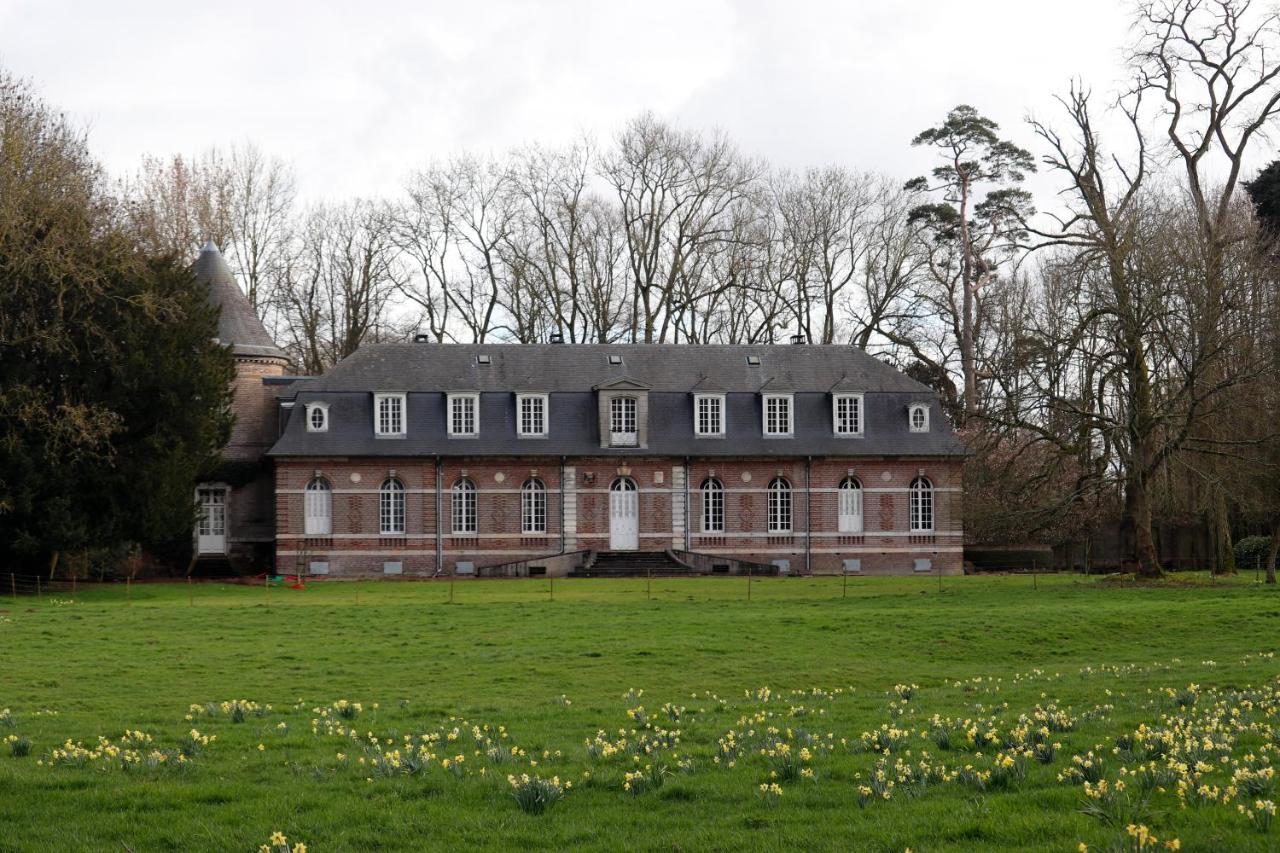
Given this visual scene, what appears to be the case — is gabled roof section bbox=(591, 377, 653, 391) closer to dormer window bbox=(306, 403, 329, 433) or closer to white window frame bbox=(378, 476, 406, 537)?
white window frame bbox=(378, 476, 406, 537)

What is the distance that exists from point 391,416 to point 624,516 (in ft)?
29.6

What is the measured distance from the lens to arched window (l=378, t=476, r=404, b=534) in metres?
46.6

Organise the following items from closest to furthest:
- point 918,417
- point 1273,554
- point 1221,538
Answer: point 1273,554, point 1221,538, point 918,417

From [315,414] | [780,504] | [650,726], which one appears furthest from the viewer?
[780,504]

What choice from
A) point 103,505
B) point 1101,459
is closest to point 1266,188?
point 1101,459

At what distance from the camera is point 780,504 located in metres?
47.9

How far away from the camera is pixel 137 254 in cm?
3816

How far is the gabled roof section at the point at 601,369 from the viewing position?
47.9 meters

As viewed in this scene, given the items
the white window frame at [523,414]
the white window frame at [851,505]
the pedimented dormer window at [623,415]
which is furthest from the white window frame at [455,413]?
the white window frame at [851,505]

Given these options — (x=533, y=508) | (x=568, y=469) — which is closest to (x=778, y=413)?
(x=568, y=469)

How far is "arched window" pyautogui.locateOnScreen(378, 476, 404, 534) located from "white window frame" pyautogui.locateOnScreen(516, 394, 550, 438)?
183 inches

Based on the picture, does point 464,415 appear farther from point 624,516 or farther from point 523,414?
point 624,516

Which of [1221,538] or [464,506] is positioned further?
[464,506]

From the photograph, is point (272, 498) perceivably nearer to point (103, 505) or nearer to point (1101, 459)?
point (103, 505)
